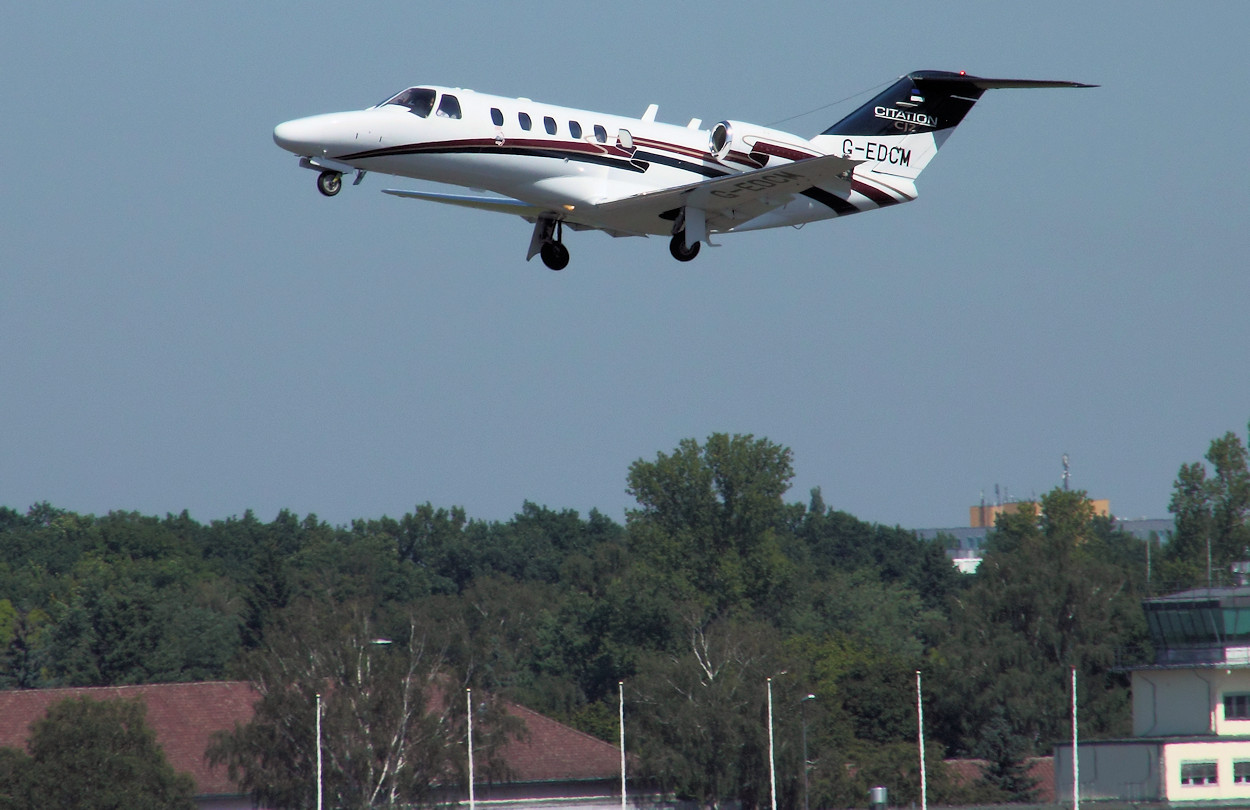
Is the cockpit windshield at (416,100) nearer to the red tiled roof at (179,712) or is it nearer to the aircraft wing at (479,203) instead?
the aircraft wing at (479,203)

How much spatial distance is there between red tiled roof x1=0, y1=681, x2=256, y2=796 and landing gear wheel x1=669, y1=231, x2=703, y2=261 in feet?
99.5

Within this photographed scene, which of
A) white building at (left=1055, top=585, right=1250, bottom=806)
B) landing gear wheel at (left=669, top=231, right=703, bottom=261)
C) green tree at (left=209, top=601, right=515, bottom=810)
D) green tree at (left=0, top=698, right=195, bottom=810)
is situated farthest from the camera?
white building at (left=1055, top=585, right=1250, bottom=806)

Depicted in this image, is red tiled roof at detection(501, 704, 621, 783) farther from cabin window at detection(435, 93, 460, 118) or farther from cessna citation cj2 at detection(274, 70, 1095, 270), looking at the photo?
cabin window at detection(435, 93, 460, 118)

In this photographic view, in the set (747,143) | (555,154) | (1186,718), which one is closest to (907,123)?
(747,143)

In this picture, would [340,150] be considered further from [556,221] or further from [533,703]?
[533,703]

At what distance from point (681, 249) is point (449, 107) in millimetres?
4757

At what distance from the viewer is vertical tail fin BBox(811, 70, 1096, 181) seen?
32.7 m

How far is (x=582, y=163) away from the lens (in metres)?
27.3

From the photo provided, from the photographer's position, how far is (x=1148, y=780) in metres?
55.1

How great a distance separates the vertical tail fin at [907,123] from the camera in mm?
32719

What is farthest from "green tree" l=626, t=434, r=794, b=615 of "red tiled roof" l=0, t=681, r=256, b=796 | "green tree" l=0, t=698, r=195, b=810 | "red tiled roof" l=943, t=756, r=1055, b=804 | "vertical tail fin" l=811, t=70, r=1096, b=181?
"vertical tail fin" l=811, t=70, r=1096, b=181

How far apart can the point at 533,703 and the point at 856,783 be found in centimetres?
2380

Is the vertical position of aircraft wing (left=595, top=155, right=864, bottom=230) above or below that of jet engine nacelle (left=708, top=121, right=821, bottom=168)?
below

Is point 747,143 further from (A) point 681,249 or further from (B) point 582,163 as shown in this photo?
(B) point 582,163
